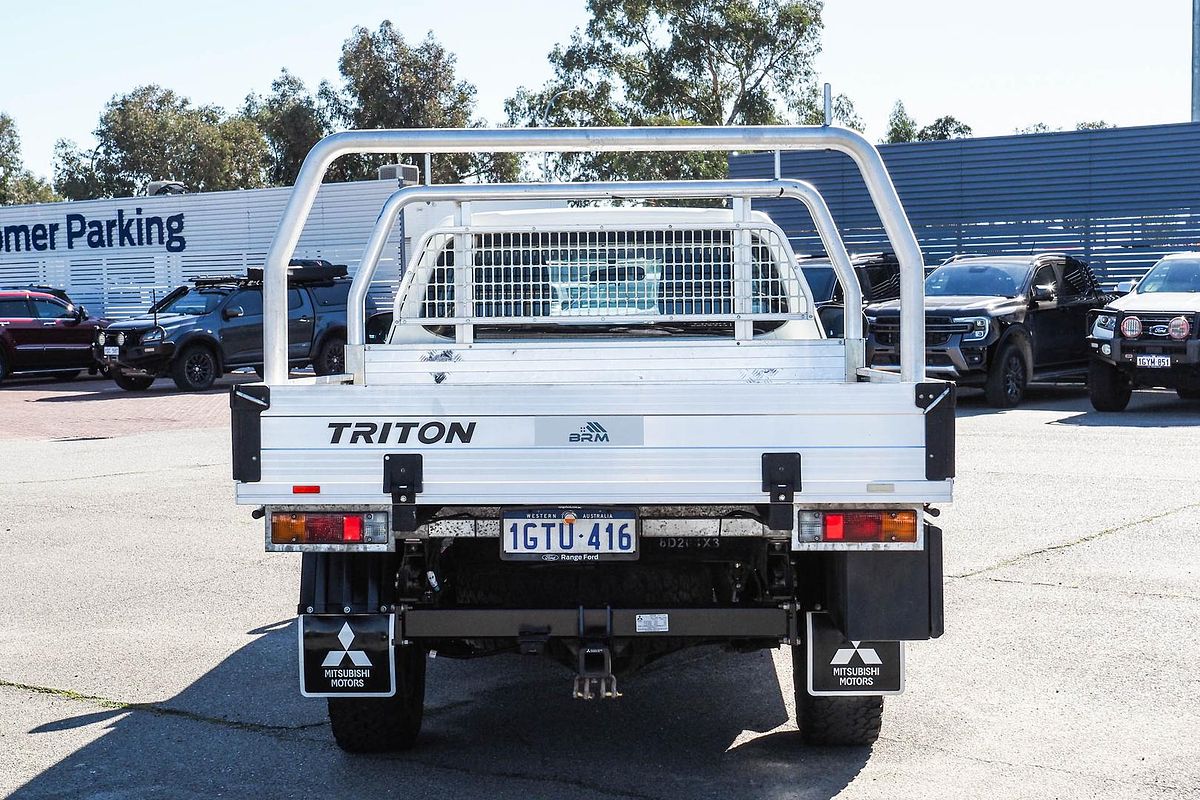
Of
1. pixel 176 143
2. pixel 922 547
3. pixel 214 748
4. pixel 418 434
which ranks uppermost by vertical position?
pixel 176 143

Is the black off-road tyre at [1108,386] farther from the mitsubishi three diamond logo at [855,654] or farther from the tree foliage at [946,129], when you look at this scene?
the tree foliage at [946,129]

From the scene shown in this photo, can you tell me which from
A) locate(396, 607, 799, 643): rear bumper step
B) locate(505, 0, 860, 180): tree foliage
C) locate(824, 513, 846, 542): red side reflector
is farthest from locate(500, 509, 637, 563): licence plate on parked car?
locate(505, 0, 860, 180): tree foliage

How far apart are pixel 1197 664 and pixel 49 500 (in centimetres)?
842

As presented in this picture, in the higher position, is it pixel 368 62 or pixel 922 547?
pixel 368 62

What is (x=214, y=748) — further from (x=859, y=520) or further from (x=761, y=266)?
(x=761, y=266)

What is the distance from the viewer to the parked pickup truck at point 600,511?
4023 millimetres

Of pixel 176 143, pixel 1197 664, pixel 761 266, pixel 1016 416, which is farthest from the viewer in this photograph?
pixel 176 143

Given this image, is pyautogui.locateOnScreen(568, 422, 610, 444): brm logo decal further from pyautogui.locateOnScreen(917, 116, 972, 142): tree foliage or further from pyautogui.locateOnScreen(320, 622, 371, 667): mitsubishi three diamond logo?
pyautogui.locateOnScreen(917, 116, 972, 142): tree foliage

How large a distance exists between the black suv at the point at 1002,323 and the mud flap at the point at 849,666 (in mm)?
11892

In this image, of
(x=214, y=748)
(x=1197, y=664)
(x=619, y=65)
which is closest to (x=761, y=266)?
(x=1197, y=664)

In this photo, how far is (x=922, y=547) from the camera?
411 cm

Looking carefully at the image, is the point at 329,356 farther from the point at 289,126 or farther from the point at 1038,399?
the point at 289,126

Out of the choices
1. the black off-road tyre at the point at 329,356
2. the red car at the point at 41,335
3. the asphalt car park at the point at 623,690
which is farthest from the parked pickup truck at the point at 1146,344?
the red car at the point at 41,335

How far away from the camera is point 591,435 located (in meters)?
4.09
